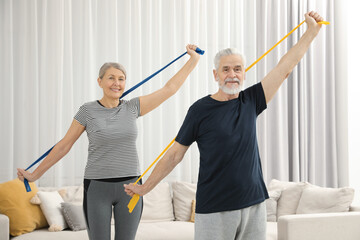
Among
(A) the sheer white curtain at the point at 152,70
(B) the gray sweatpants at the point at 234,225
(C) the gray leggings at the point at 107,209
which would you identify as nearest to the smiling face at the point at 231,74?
(B) the gray sweatpants at the point at 234,225

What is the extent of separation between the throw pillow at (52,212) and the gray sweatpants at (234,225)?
88.2 inches

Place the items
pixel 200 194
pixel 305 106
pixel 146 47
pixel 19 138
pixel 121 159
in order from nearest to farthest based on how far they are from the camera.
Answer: pixel 200 194
pixel 121 159
pixel 19 138
pixel 146 47
pixel 305 106

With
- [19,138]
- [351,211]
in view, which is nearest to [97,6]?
[19,138]

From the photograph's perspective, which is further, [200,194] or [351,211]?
[351,211]

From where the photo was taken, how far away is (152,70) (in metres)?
4.92

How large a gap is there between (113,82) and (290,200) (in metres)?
2.39

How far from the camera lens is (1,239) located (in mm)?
3568

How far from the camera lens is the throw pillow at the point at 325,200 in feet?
13.1

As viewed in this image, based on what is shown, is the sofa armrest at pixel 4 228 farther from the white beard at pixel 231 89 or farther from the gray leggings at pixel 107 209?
the white beard at pixel 231 89

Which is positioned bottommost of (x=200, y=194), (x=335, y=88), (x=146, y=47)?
(x=200, y=194)

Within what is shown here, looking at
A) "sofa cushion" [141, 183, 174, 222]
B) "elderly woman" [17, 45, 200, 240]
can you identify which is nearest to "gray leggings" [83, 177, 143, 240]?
"elderly woman" [17, 45, 200, 240]

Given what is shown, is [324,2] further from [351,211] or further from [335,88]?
[351,211]

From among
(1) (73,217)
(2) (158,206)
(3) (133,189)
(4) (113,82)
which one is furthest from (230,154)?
(2) (158,206)

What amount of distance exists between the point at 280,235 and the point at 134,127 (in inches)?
65.9
